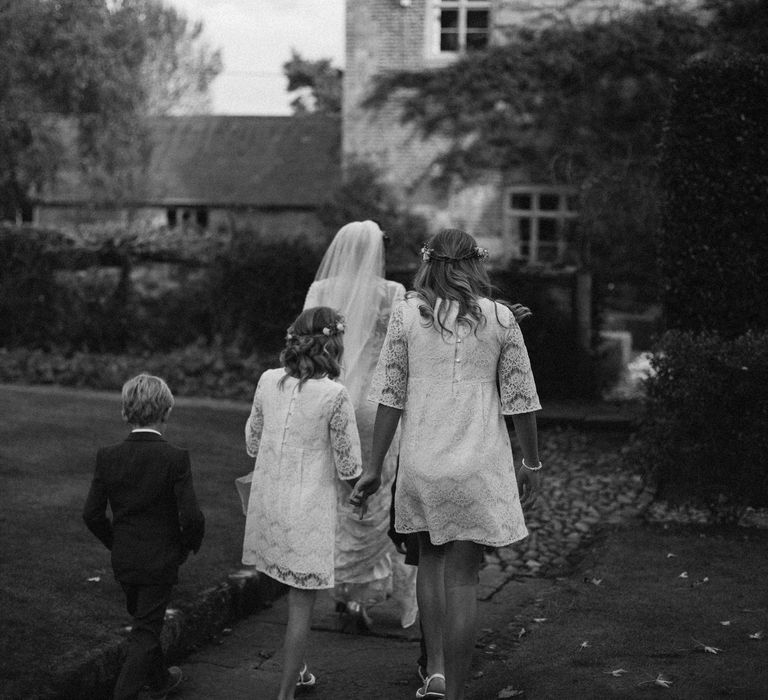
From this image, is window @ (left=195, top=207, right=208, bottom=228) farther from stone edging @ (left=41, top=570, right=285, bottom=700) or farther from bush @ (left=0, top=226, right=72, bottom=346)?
stone edging @ (left=41, top=570, right=285, bottom=700)

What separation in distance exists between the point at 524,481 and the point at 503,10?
15.2 meters

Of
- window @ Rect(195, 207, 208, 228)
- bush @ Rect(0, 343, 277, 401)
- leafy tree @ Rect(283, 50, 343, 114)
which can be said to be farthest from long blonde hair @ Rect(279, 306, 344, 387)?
→ leafy tree @ Rect(283, 50, 343, 114)

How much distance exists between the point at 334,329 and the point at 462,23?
15.0 metres

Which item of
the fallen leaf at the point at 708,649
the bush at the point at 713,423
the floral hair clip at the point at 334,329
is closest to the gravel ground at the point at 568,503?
the bush at the point at 713,423

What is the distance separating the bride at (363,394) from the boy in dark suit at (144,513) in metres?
1.23

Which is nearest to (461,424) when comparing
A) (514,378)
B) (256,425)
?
(514,378)

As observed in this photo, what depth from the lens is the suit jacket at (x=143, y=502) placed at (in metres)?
4.09

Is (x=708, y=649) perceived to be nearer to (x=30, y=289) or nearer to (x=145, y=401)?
(x=145, y=401)

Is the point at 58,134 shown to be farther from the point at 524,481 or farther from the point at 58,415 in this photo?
the point at 524,481

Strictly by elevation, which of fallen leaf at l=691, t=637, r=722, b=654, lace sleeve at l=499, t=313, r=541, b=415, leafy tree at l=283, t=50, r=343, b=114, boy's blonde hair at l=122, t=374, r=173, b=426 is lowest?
fallen leaf at l=691, t=637, r=722, b=654

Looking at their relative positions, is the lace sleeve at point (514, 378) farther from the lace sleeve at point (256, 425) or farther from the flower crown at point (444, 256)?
the lace sleeve at point (256, 425)

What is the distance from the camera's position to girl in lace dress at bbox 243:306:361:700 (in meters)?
4.35

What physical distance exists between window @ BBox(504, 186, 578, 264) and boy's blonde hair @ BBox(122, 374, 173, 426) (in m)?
14.4

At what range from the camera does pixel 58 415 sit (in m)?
10.1
